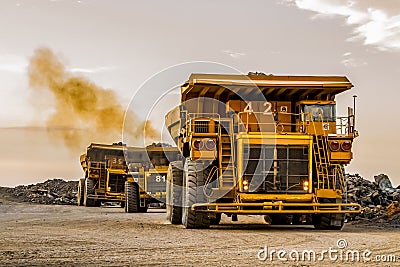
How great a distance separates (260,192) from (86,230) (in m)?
4.29

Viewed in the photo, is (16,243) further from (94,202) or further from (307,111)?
(94,202)

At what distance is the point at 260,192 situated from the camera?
59.6ft

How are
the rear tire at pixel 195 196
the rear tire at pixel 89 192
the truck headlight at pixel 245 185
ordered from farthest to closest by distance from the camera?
1. the rear tire at pixel 89 192
2. the truck headlight at pixel 245 185
3. the rear tire at pixel 195 196

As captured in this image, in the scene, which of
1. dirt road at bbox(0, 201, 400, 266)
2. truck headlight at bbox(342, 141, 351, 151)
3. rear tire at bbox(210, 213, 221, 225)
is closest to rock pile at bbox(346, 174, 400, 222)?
truck headlight at bbox(342, 141, 351, 151)

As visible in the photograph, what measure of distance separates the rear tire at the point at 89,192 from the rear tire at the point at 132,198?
7116 millimetres

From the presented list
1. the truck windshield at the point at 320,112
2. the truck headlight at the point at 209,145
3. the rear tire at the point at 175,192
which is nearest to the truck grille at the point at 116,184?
the rear tire at the point at 175,192

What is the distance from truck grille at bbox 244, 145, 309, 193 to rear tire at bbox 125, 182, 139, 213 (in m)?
13.3

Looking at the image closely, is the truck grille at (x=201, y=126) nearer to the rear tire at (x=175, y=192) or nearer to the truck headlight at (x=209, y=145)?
the truck headlight at (x=209, y=145)

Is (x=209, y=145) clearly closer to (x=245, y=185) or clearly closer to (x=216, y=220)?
(x=245, y=185)

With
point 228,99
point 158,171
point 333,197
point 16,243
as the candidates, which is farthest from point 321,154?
point 158,171

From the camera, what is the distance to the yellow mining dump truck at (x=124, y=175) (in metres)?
31.1

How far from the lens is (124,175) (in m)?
37.4

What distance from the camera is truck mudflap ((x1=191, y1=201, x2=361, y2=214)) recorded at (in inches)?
683

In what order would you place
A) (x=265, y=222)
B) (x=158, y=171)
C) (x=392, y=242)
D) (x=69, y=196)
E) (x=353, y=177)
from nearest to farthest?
(x=392, y=242)
(x=265, y=222)
(x=158, y=171)
(x=353, y=177)
(x=69, y=196)
